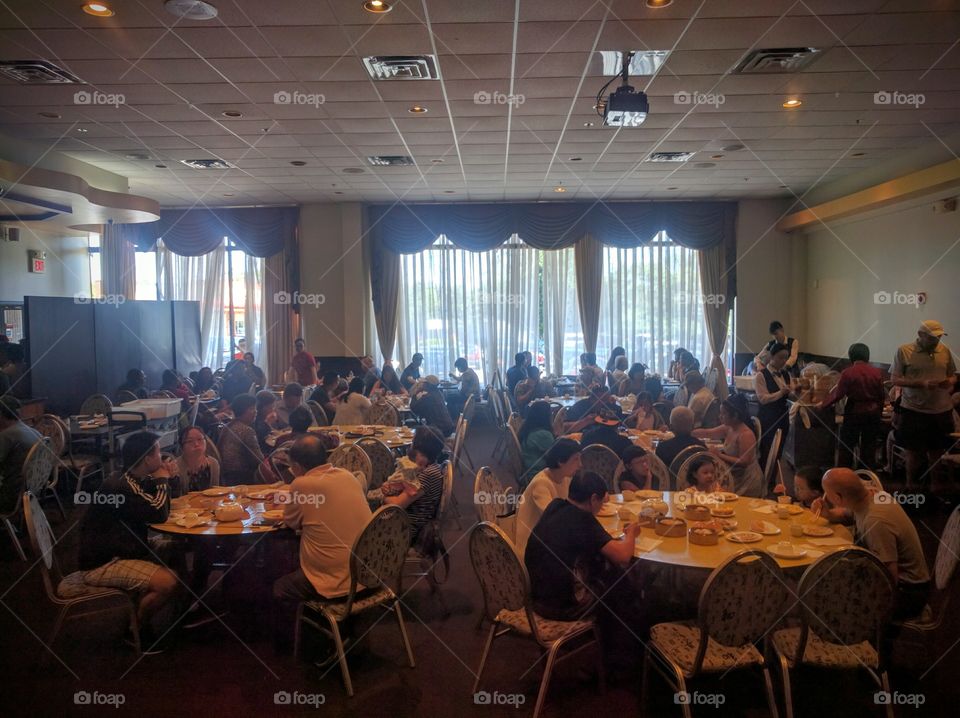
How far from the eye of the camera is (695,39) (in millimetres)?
4844

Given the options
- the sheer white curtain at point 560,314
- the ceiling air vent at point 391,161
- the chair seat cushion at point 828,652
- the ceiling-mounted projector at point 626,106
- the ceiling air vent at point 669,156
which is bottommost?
the chair seat cushion at point 828,652

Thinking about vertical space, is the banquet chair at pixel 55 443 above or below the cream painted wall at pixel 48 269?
below

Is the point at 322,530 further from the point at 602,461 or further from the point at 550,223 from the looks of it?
the point at 550,223

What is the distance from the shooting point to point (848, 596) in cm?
290

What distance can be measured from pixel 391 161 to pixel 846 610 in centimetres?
744

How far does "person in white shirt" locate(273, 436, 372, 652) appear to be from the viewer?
3.64 metres

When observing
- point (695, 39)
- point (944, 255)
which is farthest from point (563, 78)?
point (944, 255)

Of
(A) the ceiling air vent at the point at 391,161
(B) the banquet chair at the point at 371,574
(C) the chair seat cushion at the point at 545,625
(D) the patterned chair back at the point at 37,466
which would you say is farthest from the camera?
(A) the ceiling air vent at the point at 391,161

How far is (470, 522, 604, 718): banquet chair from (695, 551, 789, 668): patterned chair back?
0.68 meters

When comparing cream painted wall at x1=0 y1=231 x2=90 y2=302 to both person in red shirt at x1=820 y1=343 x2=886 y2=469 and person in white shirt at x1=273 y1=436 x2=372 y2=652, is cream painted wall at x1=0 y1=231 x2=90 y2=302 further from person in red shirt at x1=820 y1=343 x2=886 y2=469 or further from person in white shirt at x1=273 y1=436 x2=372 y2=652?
person in red shirt at x1=820 y1=343 x2=886 y2=469

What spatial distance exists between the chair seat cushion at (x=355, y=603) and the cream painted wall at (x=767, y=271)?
33.8ft

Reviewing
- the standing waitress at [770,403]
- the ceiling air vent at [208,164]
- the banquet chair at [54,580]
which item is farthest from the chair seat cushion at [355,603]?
the ceiling air vent at [208,164]

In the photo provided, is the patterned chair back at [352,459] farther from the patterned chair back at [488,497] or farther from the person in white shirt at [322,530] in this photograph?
the person in white shirt at [322,530]

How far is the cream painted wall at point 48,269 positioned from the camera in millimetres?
9188
